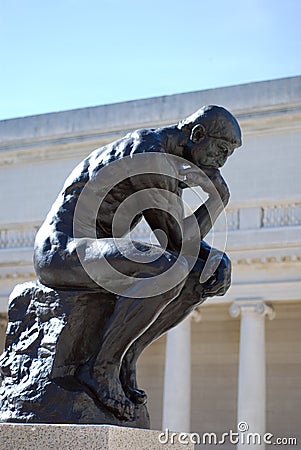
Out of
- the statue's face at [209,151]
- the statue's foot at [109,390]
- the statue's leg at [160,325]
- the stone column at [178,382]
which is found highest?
the stone column at [178,382]

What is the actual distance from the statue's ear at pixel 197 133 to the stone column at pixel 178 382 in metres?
18.9

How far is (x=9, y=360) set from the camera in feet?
17.2

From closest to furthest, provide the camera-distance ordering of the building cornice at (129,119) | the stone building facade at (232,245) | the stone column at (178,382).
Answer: the stone building facade at (232,245), the stone column at (178,382), the building cornice at (129,119)

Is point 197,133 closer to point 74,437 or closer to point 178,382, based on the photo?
point 74,437

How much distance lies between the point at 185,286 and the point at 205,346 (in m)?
23.6

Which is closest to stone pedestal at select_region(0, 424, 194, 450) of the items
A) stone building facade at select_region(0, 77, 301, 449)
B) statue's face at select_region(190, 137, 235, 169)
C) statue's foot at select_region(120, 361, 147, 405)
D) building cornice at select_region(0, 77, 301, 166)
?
statue's foot at select_region(120, 361, 147, 405)

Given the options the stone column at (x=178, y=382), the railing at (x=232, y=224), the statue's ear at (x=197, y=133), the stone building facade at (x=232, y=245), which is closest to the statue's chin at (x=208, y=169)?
the statue's ear at (x=197, y=133)

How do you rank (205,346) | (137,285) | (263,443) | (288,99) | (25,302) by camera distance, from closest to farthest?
(137,285) → (25,302) → (263,443) → (288,99) → (205,346)

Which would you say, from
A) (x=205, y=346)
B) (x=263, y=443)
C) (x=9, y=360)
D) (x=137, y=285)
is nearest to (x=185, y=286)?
(x=137, y=285)

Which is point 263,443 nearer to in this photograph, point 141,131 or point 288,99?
point 288,99

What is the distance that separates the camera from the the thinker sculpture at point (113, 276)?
4.97 meters

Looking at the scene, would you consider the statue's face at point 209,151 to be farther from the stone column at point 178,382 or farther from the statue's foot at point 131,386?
the stone column at point 178,382

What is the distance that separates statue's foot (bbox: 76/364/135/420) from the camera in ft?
16.1

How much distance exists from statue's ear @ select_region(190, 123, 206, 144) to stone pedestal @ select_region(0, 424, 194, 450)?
1829 millimetres
